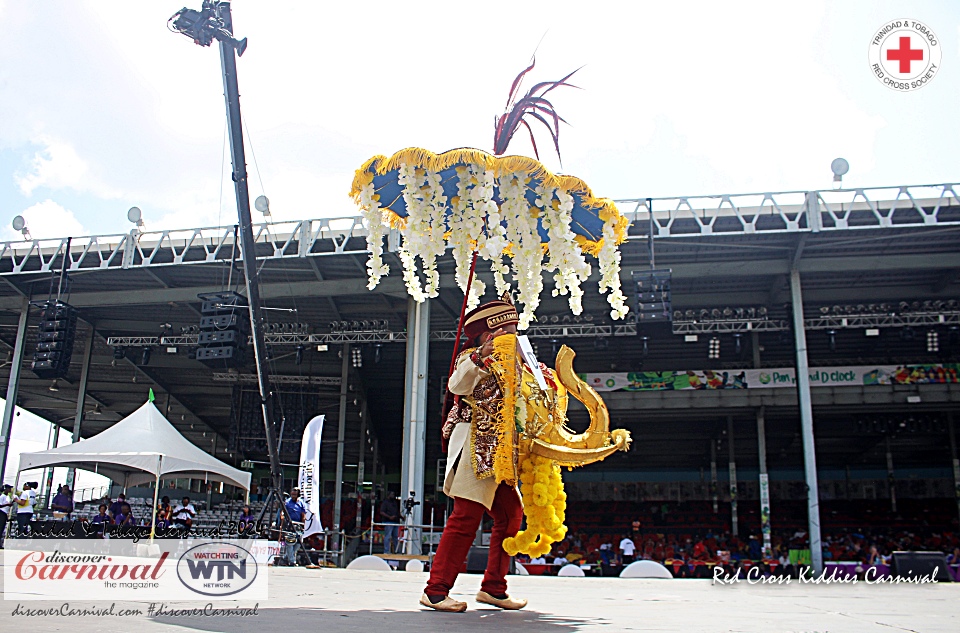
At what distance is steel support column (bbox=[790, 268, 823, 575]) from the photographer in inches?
632

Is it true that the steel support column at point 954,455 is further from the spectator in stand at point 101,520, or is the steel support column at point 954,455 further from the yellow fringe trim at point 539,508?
the yellow fringe trim at point 539,508

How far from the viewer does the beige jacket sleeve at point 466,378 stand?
4.09 m

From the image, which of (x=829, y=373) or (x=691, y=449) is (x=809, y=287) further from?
(x=691, y=449)

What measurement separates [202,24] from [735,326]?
14.0 metres

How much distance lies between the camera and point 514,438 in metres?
4.18

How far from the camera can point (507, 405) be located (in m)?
4.20

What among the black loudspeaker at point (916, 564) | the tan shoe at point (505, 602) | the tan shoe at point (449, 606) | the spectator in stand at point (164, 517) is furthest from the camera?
the spectator in stand at point (164, 517)

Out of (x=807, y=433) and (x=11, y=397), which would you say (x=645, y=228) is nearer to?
(x=807, y=433)

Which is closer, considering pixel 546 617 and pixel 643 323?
pixel 546 617

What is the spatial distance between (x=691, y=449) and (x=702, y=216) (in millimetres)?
16339

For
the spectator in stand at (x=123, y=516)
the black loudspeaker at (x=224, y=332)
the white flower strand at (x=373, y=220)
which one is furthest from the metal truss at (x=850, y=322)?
the white flower strand at (x=373, y=220)

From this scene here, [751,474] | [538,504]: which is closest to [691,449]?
[751,474]

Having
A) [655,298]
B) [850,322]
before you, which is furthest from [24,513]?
[850,322]

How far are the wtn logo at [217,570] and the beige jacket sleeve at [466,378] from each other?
186cm
